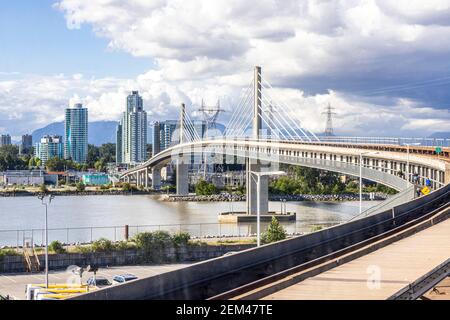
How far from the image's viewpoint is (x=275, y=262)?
211 inches

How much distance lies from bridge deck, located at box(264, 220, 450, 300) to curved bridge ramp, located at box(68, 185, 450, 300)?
3 centimetres

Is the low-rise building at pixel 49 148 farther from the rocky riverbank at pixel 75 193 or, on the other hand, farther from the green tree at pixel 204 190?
the green tree at pixel 204 190

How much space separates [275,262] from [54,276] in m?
8.90

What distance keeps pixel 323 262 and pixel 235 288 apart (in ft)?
3.47

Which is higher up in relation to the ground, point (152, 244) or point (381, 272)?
point (381, 272)

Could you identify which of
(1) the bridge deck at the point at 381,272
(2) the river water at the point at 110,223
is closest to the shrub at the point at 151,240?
(2) the river water at the point at 110,223

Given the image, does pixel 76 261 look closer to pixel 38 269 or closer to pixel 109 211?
pixel 38 269

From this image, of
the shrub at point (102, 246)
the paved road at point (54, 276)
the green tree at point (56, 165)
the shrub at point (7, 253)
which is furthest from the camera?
the green tree at point (56, 165)

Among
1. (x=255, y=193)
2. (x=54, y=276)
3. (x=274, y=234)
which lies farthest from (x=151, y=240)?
(x=255, y=193)

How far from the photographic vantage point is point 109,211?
31500 mm

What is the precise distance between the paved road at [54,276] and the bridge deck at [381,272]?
20.6 ft

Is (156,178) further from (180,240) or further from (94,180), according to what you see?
(180,240)

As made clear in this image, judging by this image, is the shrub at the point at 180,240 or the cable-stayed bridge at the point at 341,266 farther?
the shrub at the point at 180,240

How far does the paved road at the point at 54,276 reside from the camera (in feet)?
38.9
